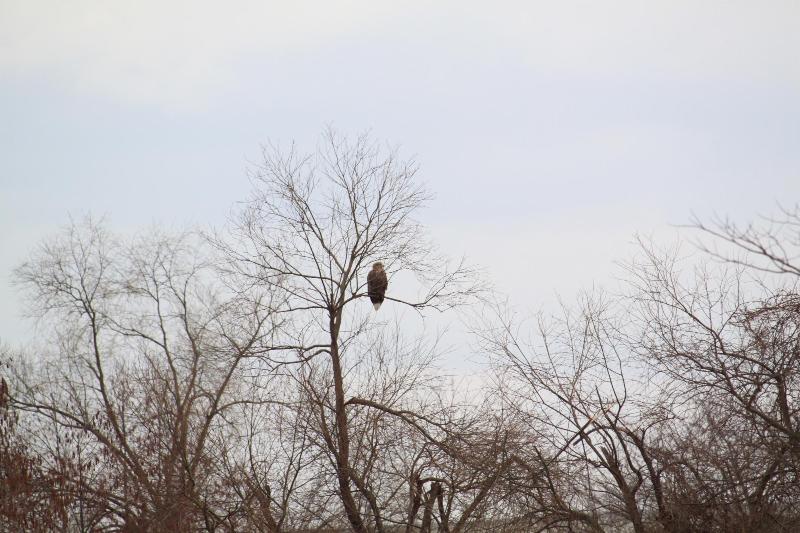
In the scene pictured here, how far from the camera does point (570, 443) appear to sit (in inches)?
542

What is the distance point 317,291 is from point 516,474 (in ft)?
13.1

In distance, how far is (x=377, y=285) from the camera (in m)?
15.1

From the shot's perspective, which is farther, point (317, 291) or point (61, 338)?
point (61, 338)

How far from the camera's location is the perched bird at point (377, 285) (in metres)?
15.1

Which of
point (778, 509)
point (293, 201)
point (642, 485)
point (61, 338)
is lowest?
point (778, 509)

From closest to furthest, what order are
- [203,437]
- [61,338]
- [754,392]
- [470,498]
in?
1. [754,392]
2. [470,498]
3. [203,437]
4. [61,338]

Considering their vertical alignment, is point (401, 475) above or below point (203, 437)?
below

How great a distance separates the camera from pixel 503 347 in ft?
49.7

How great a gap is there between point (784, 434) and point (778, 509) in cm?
118

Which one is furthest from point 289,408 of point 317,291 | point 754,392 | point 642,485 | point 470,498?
point 754,392

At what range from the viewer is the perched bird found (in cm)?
1509

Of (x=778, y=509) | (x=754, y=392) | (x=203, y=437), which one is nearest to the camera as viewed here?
(x=754, y=392)

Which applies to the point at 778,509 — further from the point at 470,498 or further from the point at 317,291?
the point at 317,291

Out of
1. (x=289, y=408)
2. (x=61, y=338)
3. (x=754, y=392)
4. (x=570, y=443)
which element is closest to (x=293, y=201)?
(x=289, y=408)
